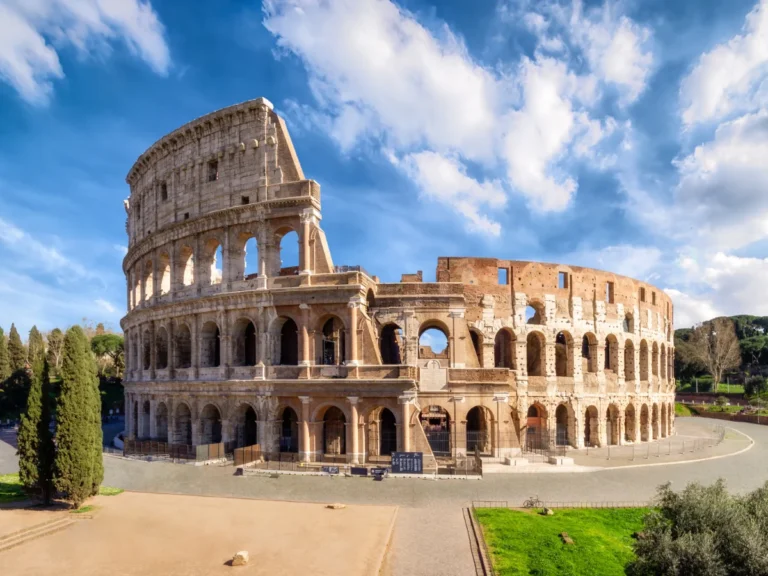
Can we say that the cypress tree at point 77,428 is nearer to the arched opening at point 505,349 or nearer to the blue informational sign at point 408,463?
the blue informational sign at point 408,463

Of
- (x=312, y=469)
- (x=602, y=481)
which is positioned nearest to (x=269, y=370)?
(x=312, y=469)

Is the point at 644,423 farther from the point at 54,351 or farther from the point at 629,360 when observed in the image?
the point at 54,351

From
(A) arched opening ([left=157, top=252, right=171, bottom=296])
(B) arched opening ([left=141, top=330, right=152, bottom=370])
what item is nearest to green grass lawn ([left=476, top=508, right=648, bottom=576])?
(A) arched opening ([left=157, top=252, right=171, bottom=296])

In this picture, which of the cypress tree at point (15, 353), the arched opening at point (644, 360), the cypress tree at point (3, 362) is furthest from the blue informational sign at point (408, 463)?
the cypress tree at point (15, 353)

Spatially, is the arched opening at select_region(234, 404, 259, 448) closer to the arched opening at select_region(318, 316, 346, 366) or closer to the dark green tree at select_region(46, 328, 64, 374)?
the arched opening at select_region(318, 316, 346, 366)

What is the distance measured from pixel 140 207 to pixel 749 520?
4026 centimetres

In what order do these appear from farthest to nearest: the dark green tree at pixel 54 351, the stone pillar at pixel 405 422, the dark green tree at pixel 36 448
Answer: the dark green tree at pixel 54 351, the stone pillar at pixel 405 422, the dark green tree at pixel 36 448

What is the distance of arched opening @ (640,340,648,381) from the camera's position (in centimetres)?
4209

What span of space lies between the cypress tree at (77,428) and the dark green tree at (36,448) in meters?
0.57

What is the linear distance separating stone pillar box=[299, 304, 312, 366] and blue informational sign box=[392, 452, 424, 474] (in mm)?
7189

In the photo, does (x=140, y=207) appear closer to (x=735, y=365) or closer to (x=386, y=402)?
(x=386, y=402)

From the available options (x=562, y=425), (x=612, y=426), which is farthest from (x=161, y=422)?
(x=612, y=426)

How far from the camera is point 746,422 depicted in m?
56.8

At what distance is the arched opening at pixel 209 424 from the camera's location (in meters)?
32.6
